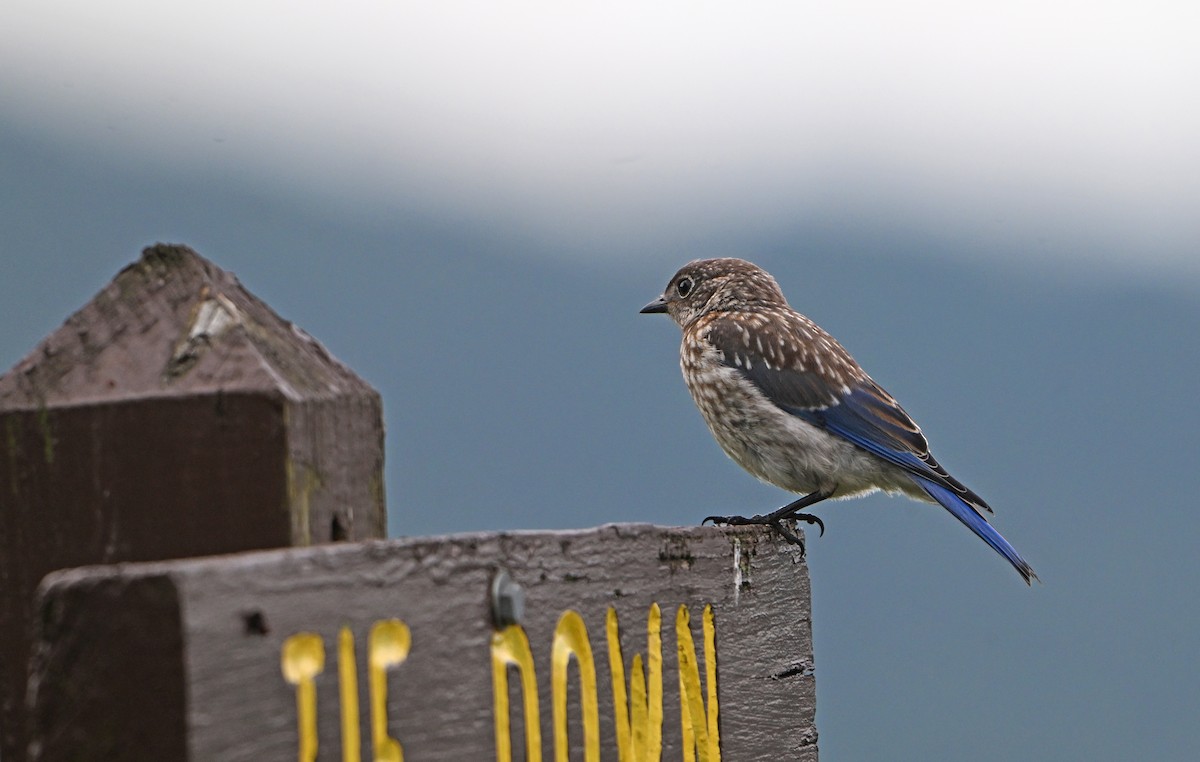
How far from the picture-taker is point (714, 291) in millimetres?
6238

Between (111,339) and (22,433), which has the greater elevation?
(111,339)

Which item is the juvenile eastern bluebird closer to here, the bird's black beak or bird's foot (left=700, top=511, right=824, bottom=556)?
bird's foot (left=700, top=511, right=824, bottom=556)

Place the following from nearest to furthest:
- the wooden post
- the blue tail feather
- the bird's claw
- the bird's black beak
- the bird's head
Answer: the wooden post, the blue tail feather, the bird's claw, the bird's head, the bird's black beak

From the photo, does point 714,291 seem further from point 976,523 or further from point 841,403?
point 976,523

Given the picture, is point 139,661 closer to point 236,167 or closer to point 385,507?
point 385,507

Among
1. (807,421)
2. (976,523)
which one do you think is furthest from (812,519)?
(807,421)

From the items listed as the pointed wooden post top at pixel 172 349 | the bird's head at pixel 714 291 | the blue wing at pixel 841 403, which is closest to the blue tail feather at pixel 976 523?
the blue wing at pixel 841 403

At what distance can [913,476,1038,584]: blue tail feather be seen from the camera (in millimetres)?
4463

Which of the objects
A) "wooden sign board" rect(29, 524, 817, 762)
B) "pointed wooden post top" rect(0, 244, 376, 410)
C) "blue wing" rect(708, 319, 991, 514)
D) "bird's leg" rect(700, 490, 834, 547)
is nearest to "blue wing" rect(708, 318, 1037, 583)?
"blue wing" rect(708, 319, 991, 514)

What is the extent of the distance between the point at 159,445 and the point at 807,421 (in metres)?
3.74

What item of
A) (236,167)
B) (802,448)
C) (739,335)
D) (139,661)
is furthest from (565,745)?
(236,167)

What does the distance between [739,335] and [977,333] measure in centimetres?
10939

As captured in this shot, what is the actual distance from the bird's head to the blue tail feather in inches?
47.6

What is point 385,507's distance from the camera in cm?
191
